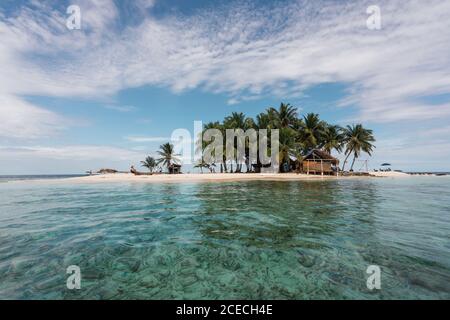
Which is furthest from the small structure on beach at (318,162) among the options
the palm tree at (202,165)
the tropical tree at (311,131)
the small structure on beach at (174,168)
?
the small structure on beach at (174,168)

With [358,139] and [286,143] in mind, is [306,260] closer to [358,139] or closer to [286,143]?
[286,143]

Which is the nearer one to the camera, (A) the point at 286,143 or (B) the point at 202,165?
(A) the point at 286,143

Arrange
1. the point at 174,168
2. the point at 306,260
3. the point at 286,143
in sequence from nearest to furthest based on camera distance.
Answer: the point at 306,260 → the point at 286,143 → the point at 174,168

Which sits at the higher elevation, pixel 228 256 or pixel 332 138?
pixel 332 138

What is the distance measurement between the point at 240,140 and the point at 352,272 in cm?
3932

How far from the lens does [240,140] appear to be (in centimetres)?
4275

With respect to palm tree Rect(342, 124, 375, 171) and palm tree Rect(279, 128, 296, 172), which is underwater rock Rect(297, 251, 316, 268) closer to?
palm tree Rect(279, 128, 296, 172)

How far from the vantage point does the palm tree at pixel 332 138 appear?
46219mm

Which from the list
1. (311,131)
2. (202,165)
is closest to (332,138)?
(311,131)

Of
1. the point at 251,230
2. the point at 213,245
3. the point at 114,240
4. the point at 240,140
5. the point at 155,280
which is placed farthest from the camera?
the point at 240,140

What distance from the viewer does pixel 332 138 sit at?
47.1 meters

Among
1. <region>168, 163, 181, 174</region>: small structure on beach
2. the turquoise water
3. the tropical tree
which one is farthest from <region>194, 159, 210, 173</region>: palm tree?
the turquoise water
